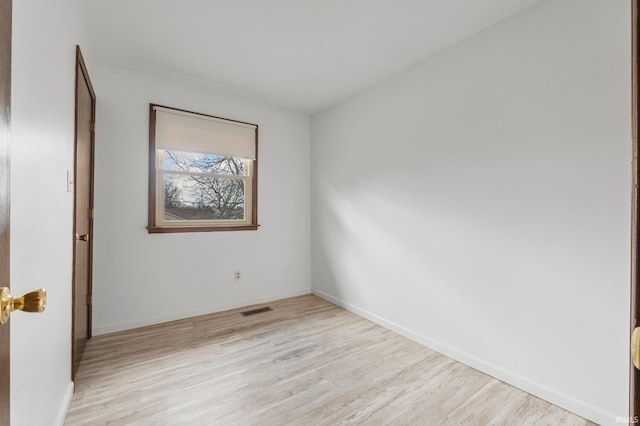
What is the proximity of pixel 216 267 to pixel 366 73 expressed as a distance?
2.75 meters

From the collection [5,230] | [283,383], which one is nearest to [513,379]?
[283,383]

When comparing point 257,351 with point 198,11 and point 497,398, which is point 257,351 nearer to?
point 497,398

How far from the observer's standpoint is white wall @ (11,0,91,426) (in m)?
1.01

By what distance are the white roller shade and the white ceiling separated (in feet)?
1.39

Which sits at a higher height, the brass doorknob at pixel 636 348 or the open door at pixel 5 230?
the open door at pixel 5 230

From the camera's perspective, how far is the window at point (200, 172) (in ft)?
10.0

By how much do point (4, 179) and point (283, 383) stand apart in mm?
1958

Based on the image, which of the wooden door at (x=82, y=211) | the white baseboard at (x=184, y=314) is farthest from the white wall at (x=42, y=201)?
the white baseboard at (x=184, y=314)

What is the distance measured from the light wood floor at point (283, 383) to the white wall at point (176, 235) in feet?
1.28

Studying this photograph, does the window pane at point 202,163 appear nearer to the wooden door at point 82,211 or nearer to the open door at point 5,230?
the wooden door at point 82,211

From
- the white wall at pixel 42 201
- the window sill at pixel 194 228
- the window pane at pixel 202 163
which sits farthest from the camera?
the window pane at pixel 202 163

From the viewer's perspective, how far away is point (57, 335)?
60.4 inches

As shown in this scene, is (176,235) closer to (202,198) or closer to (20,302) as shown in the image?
(202,198)

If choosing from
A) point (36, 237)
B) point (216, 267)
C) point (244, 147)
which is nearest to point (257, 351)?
point (216, 267)
